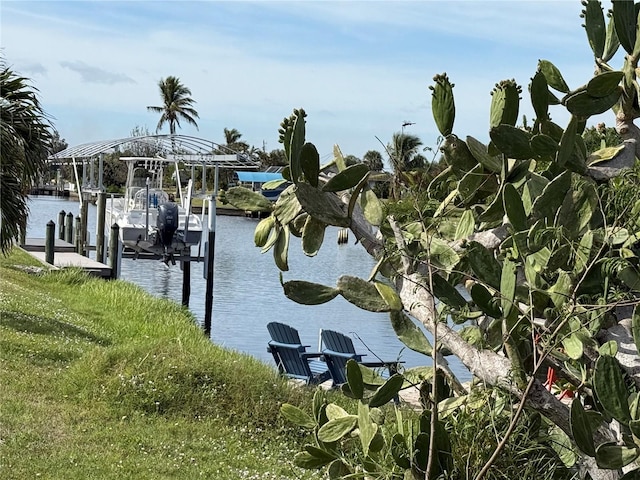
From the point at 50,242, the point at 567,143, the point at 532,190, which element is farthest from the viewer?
the point at 50,242

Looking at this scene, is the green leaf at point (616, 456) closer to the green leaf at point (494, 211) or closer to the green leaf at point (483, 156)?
the green leaf at point (494, 211)

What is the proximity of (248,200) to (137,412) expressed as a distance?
4175 millimetres

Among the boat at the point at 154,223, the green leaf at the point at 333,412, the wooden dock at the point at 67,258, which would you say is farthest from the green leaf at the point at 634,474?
the boat at the point at 154,223

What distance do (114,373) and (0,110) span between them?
15.4 ft

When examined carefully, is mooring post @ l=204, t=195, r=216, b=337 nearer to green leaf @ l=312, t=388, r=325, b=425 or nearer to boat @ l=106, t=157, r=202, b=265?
boat @ l=106, t=157, r=202, b=265

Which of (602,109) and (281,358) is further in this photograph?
(281,358)

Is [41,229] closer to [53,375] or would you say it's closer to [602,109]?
[53,375]

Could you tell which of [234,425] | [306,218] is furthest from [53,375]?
[306,218]

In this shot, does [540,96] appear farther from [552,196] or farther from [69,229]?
[69,229]

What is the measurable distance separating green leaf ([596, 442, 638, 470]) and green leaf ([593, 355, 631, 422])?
0.15m

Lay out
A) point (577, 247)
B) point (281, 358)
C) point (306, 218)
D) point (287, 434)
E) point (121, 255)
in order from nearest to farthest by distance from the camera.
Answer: point (577, 247) < point (306, 218) < point (287, 434) < point (281, 358) < point (121, 255)

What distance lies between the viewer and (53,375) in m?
8.18

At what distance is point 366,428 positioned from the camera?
10.8ft

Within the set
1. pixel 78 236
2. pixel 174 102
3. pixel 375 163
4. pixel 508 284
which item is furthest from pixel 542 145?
pixel 174 102
